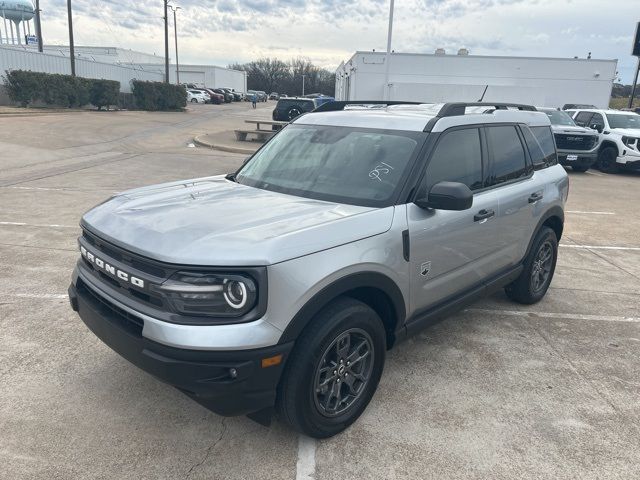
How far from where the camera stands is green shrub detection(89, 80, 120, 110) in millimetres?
34000

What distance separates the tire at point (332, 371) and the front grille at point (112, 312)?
81cm

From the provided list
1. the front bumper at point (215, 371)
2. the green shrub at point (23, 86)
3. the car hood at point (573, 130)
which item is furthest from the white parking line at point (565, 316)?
the green shrub at point (23, 86)

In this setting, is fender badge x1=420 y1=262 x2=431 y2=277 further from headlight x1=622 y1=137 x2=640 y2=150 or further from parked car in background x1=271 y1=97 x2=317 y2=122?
parked car in background x1=271 y1=97 x2=317 y2=122

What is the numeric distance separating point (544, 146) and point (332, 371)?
11.3 ft

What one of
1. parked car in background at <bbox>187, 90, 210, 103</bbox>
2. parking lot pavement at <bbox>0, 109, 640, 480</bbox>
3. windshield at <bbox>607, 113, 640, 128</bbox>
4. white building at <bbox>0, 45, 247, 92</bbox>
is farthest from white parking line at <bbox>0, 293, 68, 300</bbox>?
parked car in background at <bbox>187, 90, 210, 103</bbox>

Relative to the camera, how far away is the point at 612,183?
14.0 meters

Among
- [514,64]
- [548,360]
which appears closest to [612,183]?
[548,360]

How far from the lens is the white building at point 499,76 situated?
3688 centimetres

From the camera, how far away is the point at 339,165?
11.6 feet

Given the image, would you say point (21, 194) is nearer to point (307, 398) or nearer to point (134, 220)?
point (134, 220)

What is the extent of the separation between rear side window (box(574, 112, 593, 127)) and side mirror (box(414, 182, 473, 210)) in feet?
53.6

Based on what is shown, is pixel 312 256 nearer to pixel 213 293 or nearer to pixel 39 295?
pixel 213 293

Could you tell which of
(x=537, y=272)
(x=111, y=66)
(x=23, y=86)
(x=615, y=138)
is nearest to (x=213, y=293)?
(x=537, y=272)

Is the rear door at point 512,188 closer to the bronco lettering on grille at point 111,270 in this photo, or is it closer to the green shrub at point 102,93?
the bronco lettering on grille at point 111,270
